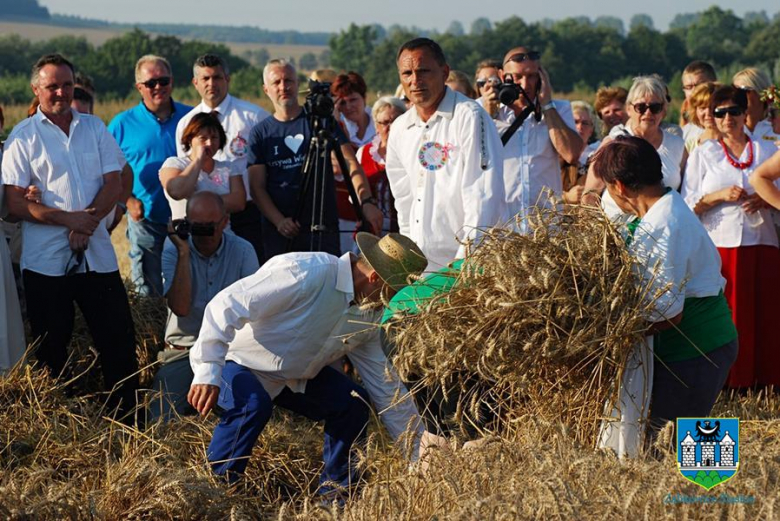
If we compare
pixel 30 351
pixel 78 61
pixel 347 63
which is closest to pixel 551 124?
pixel 30 351

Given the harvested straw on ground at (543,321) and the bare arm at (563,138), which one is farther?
the bare arm at (563,138)

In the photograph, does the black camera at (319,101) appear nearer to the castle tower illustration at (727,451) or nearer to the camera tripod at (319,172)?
the camera tripod at (319,172)

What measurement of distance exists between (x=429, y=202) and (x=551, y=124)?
4.11 feet

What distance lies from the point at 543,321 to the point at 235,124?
4127mm

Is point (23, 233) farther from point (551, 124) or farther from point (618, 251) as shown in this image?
point (618, 251)

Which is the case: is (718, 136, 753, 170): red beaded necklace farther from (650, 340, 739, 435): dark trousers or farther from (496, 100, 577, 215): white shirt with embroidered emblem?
(650, 340, 739, 435): dark trousers

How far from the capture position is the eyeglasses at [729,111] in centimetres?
649

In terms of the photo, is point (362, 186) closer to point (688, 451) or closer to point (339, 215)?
point (339, 215)

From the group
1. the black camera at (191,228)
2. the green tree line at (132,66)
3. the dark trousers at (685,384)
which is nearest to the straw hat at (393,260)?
the dark trousers at (685,384)

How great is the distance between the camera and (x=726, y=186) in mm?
6512

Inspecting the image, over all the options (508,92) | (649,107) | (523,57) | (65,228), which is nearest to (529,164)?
(508,92)

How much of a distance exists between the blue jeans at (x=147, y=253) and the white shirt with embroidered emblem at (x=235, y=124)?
0.53 metres

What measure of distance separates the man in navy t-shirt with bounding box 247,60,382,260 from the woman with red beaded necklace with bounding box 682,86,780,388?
2096mm

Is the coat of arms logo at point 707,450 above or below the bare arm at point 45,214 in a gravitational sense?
below
